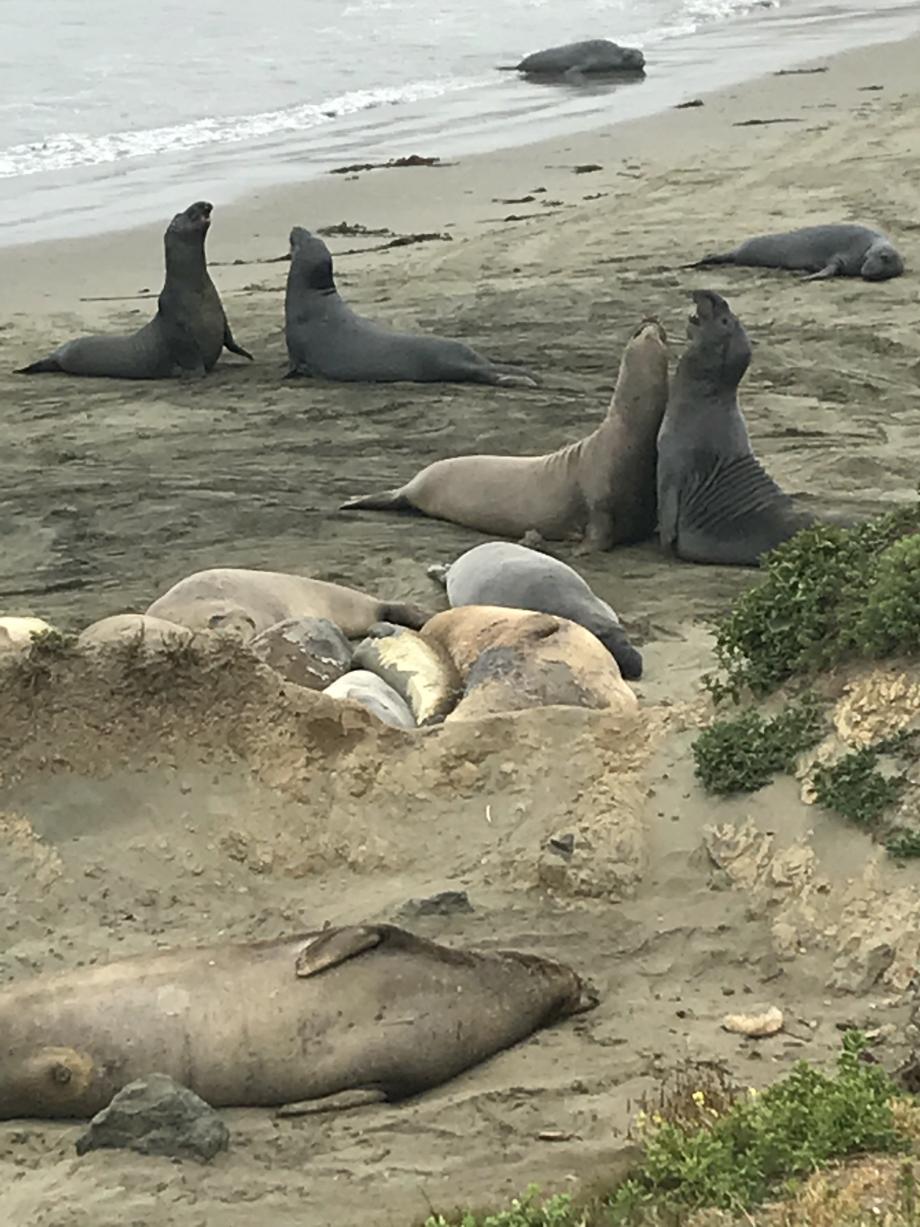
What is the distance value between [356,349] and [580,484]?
Result: 127 inches

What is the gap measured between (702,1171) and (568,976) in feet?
3.87

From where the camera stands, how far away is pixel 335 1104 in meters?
4.25

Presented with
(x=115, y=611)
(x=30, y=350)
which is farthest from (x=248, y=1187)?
(x=30, y=350)

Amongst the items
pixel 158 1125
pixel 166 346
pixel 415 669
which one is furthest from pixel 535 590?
pixel 166 346

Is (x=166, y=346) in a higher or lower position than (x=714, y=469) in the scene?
higher

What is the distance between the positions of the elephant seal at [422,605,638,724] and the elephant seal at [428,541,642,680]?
8.0 inches

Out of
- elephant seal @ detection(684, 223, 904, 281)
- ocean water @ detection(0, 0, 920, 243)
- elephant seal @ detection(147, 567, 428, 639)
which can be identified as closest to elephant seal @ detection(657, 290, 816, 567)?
elephant seal @ detection(147, 567, 428, 639)

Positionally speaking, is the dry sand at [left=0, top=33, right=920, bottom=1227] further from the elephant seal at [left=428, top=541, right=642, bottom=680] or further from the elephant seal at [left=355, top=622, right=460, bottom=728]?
the elephant seal at [left=355, top=622, right=460, bottom=728]

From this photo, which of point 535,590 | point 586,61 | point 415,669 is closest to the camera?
point 415,669

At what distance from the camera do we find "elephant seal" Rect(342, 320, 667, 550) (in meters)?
9.23

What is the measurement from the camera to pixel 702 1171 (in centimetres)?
342

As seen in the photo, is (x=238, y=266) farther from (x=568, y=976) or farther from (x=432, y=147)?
(x=568, y=976)

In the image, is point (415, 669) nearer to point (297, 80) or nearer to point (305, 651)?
point (305, 651)

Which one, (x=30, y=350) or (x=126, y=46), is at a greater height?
(x=126, y=46)
